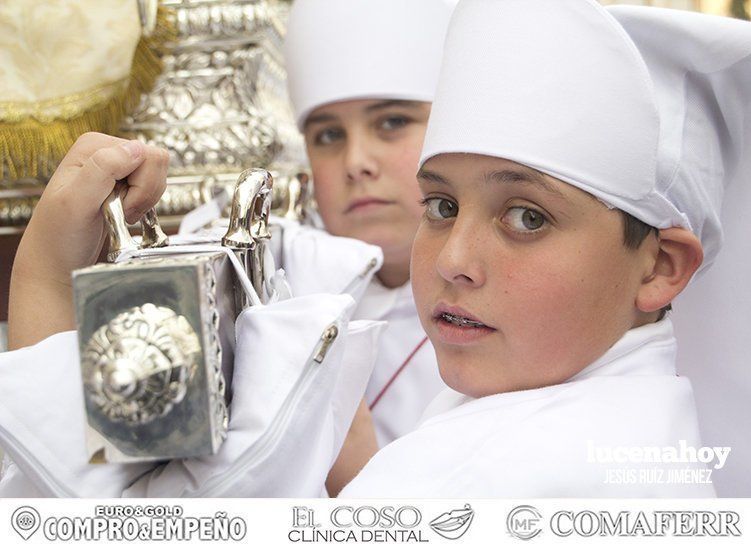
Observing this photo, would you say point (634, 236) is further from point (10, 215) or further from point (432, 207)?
point (10, 215)

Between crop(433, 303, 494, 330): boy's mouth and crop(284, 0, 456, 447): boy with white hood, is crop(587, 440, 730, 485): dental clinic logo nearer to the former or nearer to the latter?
crop(433, 303, 494, 330): boy's mouth

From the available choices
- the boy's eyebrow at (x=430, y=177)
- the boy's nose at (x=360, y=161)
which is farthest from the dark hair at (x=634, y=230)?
the boy's nose at (x=360, y=161)

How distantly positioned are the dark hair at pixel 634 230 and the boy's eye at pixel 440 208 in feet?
0.32

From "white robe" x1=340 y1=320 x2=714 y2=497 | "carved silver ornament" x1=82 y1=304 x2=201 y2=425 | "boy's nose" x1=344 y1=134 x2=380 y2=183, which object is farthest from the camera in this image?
"boy's nose" x1=344 y1=134 x2=380 y2=183

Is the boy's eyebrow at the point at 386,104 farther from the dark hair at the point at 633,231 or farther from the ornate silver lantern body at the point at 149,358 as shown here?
the ornate silver lantern body at the point at 149,358

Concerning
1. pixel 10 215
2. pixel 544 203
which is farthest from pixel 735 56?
pixel 10 215

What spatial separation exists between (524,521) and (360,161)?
1.32 feet

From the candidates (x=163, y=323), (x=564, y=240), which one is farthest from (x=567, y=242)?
(x=163, y=323)

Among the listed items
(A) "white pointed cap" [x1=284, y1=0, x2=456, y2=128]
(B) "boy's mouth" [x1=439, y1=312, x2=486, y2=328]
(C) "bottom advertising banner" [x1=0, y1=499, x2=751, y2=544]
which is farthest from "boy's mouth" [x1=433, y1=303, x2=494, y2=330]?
(A) "white pointed cap" [x1=284, y1=0, x2=456, y2=128]

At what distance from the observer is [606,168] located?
48 centimetres

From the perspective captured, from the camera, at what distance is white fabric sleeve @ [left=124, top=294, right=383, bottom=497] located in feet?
1.31

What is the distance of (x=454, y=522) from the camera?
457 mm

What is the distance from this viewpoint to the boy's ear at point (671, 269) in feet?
1.68

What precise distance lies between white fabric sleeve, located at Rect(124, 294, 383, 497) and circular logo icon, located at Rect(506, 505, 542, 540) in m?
0.10
